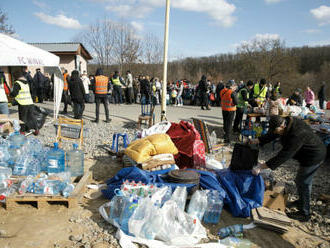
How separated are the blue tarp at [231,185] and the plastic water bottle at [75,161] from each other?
1.14 metres

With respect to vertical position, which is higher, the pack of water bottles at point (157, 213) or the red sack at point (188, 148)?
the red sack at point (188, 148)

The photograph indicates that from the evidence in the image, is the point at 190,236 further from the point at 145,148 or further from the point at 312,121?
the point at 312,121

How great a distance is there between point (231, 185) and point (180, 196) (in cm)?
96

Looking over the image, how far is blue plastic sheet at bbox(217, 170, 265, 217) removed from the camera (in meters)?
3.66

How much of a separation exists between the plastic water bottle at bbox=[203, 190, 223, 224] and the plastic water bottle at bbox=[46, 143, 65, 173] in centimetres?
296

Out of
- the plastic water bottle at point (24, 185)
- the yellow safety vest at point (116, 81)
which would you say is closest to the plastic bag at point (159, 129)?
the plastic water bottle at point (24, 185)

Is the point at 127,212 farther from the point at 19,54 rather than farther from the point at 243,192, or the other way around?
the point at 19,54

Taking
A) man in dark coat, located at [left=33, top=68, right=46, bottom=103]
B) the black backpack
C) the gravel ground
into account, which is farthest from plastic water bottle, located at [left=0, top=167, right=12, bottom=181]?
man in dark coat, located at [left=33, top=68, right=46, bottom=103]

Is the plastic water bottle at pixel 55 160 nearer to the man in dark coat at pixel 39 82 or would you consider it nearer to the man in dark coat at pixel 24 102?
the man in dark coat at pixel 24 102

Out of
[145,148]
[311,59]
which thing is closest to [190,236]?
[145,148]

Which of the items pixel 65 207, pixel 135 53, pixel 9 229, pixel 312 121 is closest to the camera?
pixel 9 229

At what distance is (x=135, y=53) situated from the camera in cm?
2206

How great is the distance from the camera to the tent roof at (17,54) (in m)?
4.92

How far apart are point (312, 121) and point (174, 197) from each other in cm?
588
